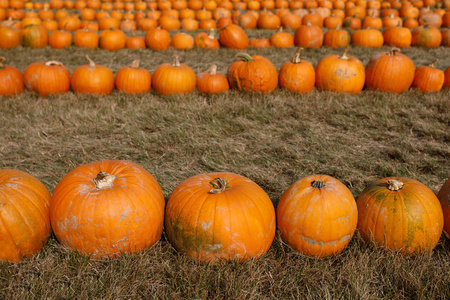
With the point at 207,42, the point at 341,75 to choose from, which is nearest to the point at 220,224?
the point at 341,75

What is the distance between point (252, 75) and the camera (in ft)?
17.9

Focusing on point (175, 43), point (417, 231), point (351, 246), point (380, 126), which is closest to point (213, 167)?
point (351, 246)

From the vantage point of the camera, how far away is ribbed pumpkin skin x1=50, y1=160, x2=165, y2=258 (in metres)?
2.30

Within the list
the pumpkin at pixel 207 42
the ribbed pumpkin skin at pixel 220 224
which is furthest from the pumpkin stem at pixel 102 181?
the pumpkin at pixel 207 42

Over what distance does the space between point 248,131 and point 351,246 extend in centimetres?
223

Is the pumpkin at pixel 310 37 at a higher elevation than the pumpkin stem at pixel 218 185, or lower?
lower

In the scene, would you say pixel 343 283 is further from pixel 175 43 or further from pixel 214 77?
pixel 175 43

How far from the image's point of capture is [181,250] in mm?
2410

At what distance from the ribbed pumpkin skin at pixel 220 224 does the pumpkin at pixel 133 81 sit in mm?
3569

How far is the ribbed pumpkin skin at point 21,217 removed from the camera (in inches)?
89.6

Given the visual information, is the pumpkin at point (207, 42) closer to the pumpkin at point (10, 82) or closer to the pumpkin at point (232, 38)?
the pumpkin at point (232, 38)

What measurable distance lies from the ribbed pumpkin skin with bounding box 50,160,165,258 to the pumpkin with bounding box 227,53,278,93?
131 inches

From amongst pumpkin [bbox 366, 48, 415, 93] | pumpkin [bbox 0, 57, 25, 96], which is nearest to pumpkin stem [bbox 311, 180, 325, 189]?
pumpkin [bbox 366, 48, 415, 93]

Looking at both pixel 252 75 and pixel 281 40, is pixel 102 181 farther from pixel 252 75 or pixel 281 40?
pixel 281 40
